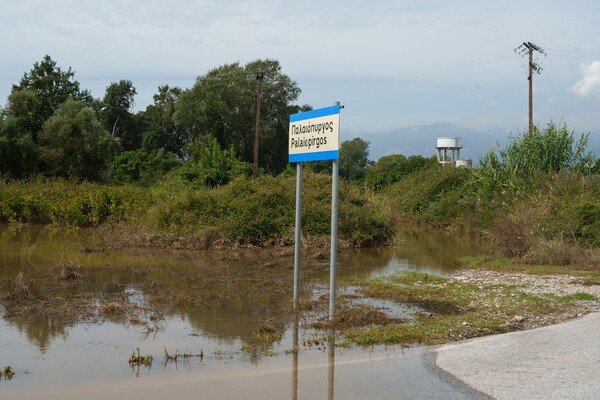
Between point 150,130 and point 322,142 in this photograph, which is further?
point 150,130

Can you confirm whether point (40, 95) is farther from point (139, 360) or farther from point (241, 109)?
point (139, 360)

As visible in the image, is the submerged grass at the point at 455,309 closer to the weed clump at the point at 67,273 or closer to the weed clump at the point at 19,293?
the weed clump at the point at 19,293

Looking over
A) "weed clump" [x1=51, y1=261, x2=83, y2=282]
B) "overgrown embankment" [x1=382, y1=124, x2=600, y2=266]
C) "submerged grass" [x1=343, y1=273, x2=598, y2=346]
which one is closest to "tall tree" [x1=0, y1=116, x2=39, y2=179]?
"overgrown embankment" [x1=382, y1=124, x2=600, y2=266]

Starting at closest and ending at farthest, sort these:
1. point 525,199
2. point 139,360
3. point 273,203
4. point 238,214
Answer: point 139,360, point 238,214, point 273,203, point 525,199

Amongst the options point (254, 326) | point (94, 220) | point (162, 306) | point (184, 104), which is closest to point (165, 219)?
point (94, 220)

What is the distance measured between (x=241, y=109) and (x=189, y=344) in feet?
A: 170

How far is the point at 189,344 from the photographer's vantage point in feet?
31.4

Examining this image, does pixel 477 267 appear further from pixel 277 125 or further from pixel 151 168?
pixel 277 125

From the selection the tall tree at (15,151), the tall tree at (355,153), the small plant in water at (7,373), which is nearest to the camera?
the small plant in water at (7,373)

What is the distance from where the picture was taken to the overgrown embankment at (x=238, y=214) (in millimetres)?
22922

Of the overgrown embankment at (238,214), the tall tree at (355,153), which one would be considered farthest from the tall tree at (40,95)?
the tall tree at (355,153)

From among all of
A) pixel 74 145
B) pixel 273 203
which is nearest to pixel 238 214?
pixel 273 203

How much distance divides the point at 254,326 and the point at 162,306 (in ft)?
8.22

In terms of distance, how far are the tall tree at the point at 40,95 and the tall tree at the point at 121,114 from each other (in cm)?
213
